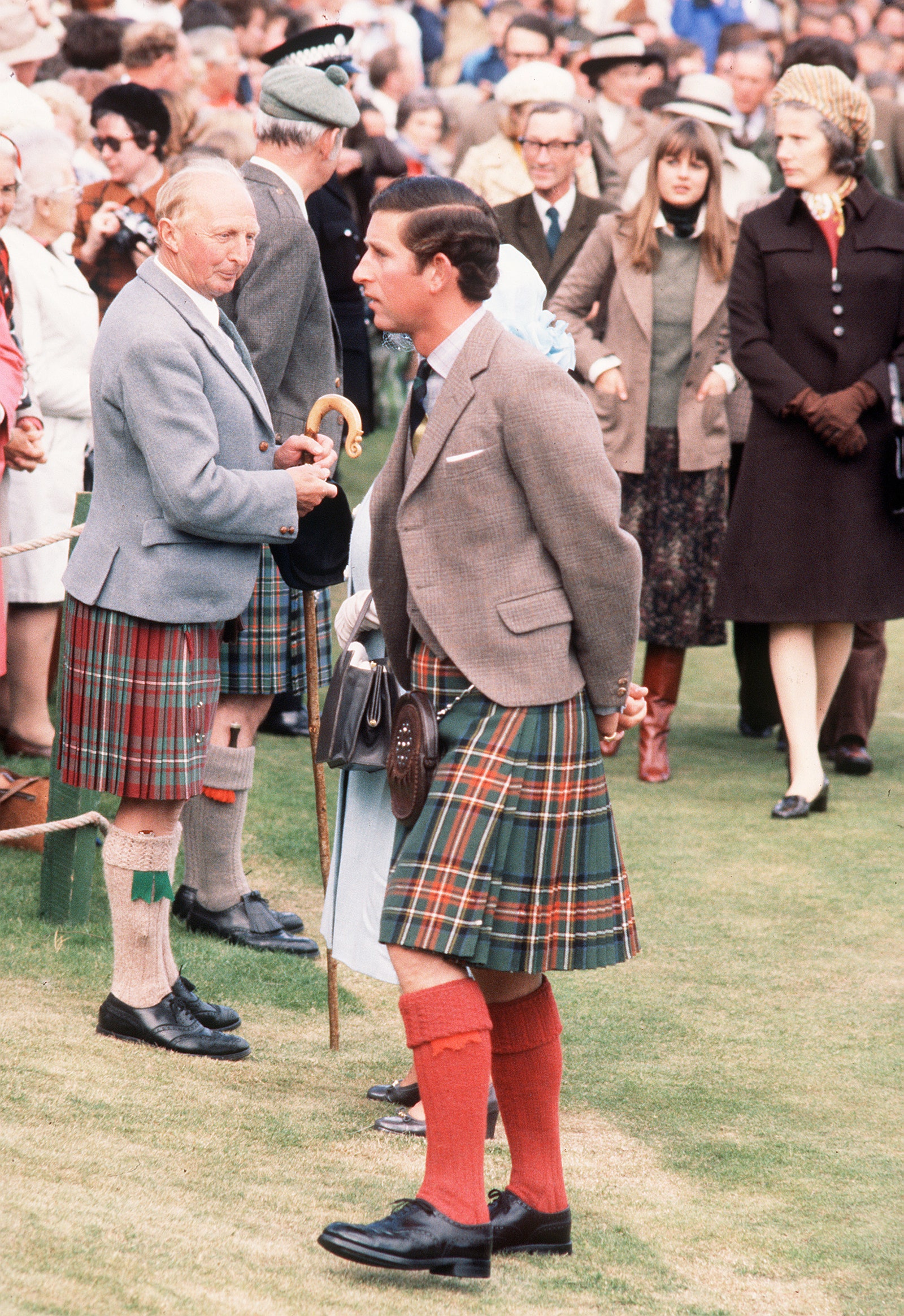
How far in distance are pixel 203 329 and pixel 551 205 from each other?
3631 mm

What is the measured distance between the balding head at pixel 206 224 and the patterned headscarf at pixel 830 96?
2.83 meters

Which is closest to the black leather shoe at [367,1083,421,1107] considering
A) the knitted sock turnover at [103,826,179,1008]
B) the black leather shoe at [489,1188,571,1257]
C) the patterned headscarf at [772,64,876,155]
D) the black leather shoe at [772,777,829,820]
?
the knitted sock turnover at [103,826,179,1008]

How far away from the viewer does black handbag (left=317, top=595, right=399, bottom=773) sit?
3.25 metres

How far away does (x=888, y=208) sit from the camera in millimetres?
6059

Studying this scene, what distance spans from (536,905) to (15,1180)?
0.97 m

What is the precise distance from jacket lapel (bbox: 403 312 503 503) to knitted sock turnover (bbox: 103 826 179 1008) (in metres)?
1.25

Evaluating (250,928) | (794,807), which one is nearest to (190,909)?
(250,928)

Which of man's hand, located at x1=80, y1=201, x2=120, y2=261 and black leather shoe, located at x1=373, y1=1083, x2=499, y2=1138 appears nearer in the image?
black leather shoe, located at x1=373, y1=1083, x2=499, y2=1138

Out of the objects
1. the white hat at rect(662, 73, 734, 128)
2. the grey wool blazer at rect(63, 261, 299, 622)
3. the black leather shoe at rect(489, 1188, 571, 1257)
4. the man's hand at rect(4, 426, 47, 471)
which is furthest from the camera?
the white hat at rect(662, 73, 734, 128)

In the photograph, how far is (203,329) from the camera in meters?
3.62

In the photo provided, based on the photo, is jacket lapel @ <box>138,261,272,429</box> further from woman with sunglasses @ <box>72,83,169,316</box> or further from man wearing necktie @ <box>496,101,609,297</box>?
man wearing necktie @ <box>496,101,609,297</box>

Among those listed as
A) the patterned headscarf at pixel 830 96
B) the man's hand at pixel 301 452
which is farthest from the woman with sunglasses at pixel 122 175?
the man's hand at pixel 301 452

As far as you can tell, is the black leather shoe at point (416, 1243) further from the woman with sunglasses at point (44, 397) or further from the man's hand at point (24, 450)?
the woman with sunglasses at point (44, 397)

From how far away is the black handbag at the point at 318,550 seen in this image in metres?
4.02
